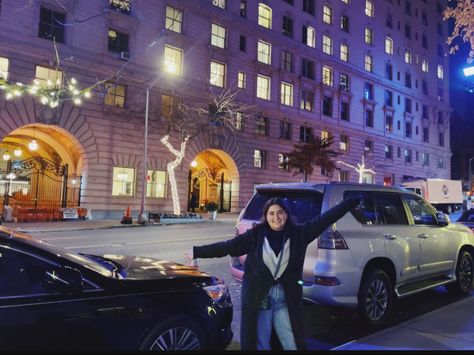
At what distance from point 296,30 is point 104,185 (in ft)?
75.1

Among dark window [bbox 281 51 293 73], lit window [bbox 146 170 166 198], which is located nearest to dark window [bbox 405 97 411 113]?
dark window [bbox 281 51 293 73]

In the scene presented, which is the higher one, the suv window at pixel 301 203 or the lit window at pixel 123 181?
the lit window at pixel 123 181

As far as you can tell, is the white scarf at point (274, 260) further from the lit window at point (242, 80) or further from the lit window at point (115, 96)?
the lit window at point (242, 80)

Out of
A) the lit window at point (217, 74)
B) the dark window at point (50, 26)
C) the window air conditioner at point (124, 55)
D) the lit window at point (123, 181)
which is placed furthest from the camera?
the lit window at point (217, 74)


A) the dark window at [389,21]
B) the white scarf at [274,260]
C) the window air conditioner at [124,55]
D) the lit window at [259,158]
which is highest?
the dark window at [389,21]

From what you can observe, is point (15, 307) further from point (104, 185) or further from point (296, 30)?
point (296, 30)

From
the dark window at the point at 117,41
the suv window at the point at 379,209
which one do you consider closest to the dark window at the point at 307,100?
the dark window at the point at 117,41

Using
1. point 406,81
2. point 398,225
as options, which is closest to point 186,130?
point 398,225

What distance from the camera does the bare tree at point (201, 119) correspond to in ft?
92.4

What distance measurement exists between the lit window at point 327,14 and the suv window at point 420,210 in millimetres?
37937

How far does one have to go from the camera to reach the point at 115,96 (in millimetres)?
27609

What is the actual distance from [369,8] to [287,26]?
47.2ft

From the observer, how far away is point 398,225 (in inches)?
248

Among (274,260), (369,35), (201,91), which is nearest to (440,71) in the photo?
(369,35)
